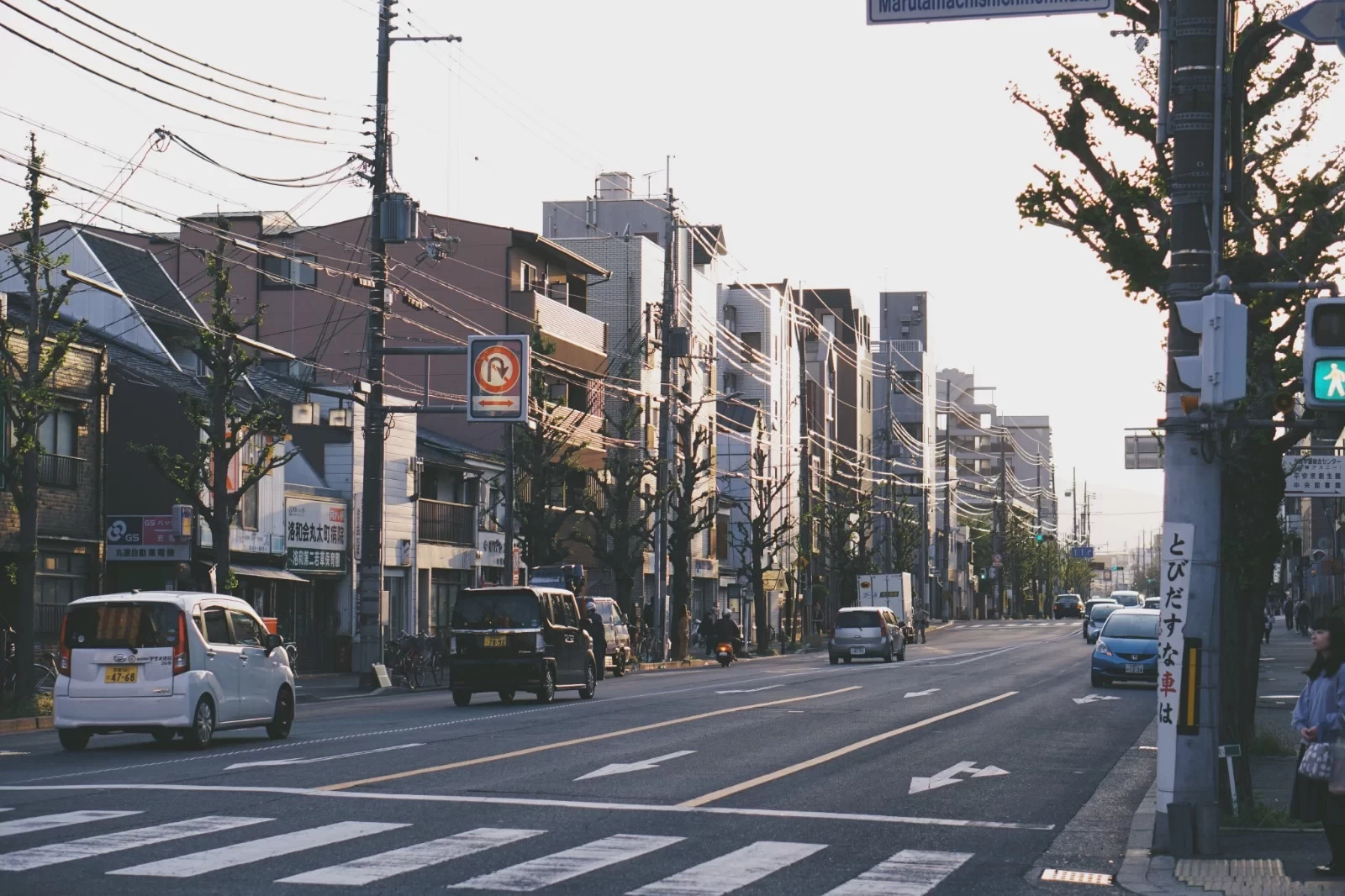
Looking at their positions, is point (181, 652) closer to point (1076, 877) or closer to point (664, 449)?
point (1076, 877)

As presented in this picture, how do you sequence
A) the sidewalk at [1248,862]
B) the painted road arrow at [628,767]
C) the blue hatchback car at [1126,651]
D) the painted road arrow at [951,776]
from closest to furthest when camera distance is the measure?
the sidewalk at [1248,862]
the painted road arrow at [951,776]
the painted road arrow at [628,767]
the blue hatchback car at [1126,651]

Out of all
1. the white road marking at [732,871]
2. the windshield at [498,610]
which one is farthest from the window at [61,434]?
the white road marking at [732,871]

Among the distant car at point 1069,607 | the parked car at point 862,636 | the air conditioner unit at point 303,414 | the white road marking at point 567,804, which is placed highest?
the air conditioner unit at point 303,414

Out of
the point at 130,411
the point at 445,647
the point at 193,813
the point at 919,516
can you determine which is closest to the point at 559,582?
the point at 445,647

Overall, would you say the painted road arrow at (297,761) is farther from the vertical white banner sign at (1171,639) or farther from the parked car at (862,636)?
the parked car at (862,636)

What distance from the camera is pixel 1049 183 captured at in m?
15.9

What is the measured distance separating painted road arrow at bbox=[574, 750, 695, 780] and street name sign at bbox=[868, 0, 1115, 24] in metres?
8.85

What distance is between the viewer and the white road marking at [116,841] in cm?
1062

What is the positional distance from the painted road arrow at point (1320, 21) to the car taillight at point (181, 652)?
1414cm

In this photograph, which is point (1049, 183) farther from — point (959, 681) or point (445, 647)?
point (445, 647)

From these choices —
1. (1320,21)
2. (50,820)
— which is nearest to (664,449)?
(50,820)

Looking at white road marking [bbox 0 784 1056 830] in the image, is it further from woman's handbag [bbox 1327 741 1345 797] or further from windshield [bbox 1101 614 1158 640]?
windshield [bbox 1101 614 1158 640]

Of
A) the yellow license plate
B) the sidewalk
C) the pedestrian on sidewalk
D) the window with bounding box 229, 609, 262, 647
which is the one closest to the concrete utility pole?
the sidewalk

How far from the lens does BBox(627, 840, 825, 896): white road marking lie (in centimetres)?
1006
